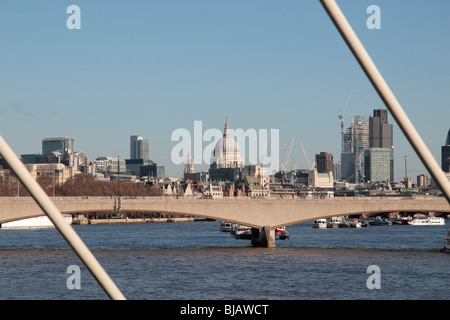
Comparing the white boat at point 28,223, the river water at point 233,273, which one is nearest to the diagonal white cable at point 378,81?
the river water at point 233,273

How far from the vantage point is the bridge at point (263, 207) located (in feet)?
166

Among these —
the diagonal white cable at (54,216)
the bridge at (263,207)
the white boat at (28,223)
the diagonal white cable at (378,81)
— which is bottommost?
the white boat at (28,223)

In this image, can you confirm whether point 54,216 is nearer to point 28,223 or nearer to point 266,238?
point 266,238

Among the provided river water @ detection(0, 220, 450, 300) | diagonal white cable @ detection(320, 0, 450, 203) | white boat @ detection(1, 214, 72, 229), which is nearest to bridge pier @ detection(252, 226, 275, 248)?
river water @ detection(0, 220, 450, 300)

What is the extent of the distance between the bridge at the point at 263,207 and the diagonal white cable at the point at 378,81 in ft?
154

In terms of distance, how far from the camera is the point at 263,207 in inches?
2042

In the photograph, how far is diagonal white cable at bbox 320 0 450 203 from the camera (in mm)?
3488

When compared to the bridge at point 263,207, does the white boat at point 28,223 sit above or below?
below

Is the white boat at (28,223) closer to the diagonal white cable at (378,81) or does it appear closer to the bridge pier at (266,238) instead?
the bridge pier at (266,238)

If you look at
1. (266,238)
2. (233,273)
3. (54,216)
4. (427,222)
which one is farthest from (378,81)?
(427,222)

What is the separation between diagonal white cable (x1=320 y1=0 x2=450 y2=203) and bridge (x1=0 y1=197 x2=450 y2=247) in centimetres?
4693

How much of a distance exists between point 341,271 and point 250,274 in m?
4.24

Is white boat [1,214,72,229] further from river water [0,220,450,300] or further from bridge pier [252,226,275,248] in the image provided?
bridge pier [252,226,275,248]
